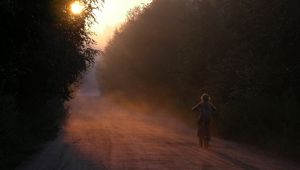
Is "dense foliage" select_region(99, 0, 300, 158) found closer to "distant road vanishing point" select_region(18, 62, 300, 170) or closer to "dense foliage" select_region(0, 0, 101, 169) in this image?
"distant road vanishing point" select_region(18, 62, 300, 170)

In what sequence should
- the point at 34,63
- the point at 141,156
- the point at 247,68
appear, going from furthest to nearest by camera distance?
the point at 247,68 → the point at 34,63 → the point at 141,156

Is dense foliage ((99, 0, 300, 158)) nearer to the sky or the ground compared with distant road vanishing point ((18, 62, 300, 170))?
nearer to the sky

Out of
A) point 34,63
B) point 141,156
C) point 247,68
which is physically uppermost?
point 247,68

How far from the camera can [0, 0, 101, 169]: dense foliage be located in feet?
49.3

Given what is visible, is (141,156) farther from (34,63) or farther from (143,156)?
(34,63)

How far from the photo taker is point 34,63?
2186 cm

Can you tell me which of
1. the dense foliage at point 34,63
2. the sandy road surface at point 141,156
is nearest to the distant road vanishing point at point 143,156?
the sandy road surface at point 141,156

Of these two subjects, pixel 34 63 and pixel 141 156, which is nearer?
pixel 141 156

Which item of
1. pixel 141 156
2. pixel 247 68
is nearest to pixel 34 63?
pixel 141 156

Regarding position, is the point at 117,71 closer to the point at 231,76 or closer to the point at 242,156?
the point at 231,76

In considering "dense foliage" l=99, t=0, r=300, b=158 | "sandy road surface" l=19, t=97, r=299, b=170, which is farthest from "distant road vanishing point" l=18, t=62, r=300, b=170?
"dense foliage" l=99, t=0, r=300, b=158

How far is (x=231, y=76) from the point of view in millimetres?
30906

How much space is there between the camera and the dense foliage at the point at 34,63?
15.0 metres

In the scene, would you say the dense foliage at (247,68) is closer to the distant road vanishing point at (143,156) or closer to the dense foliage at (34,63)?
the distant road vanishing point at (143,156)
